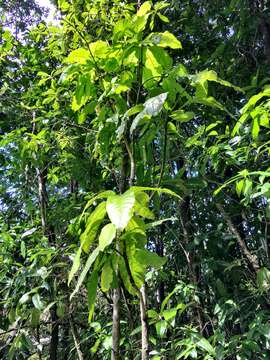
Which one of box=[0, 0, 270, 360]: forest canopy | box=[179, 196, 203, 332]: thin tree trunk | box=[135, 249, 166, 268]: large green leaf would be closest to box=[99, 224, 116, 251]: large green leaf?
box=[0, 0, 270, 360]: forest canopy

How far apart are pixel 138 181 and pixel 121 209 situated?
385 mm

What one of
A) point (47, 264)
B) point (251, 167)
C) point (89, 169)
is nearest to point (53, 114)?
point (89, 169)

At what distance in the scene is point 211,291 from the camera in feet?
8.35

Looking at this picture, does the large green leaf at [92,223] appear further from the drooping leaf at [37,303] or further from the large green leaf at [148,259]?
the drooping leaf at [37,303]

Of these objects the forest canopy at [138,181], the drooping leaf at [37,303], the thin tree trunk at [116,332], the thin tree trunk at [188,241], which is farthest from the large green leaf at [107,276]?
the thin tree trunk at [188,241]

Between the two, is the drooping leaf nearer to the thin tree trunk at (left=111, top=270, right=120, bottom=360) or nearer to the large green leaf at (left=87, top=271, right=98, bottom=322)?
the thin tree trunk at (left=111, top=270, right=120, bottom=360)

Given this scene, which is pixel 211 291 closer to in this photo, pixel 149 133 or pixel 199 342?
pixel 199 342

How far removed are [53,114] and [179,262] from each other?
50.0 inches

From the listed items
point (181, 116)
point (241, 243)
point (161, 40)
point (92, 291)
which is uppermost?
point (161, 40)

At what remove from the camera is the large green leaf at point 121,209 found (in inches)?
25.0

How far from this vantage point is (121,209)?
2.18 feet

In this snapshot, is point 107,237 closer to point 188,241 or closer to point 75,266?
point 75,266

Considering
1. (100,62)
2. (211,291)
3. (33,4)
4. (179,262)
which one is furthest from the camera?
(33,4)

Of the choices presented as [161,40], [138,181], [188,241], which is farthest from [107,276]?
[188,241]
